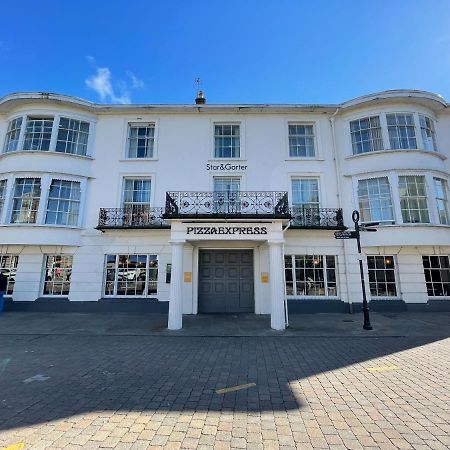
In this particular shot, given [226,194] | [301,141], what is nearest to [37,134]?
[226,194]

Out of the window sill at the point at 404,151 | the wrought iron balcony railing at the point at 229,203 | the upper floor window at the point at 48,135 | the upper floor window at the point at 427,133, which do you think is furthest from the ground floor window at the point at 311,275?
the upper floor window at the point at 48,135

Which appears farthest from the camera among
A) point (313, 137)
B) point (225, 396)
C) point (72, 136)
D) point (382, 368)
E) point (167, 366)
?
point (313, 137)

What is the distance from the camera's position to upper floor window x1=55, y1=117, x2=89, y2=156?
43.5 feet

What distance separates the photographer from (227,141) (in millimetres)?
13945

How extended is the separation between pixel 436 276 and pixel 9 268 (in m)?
20.7

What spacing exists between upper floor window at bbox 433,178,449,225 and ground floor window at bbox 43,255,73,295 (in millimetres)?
18049

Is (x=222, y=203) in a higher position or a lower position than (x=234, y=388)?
higher

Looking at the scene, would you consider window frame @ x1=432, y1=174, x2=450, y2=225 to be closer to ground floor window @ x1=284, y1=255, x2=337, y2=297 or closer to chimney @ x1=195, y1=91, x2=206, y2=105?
ground floor window @ x1=284, y1=255, x2=337, y2=297

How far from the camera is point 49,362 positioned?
6168 millimetres

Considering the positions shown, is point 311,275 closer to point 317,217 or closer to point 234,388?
point 317,217

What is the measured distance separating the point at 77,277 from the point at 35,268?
209cm

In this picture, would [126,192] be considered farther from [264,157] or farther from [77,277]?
[264,157]

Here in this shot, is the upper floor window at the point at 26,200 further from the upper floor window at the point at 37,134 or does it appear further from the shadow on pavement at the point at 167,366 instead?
the shadow on pavement at the point at 167,366

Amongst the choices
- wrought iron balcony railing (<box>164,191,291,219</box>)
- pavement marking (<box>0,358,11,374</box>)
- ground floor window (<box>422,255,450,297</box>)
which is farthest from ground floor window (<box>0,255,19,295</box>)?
ground floor window (<box>422,255,450,297</box>)
